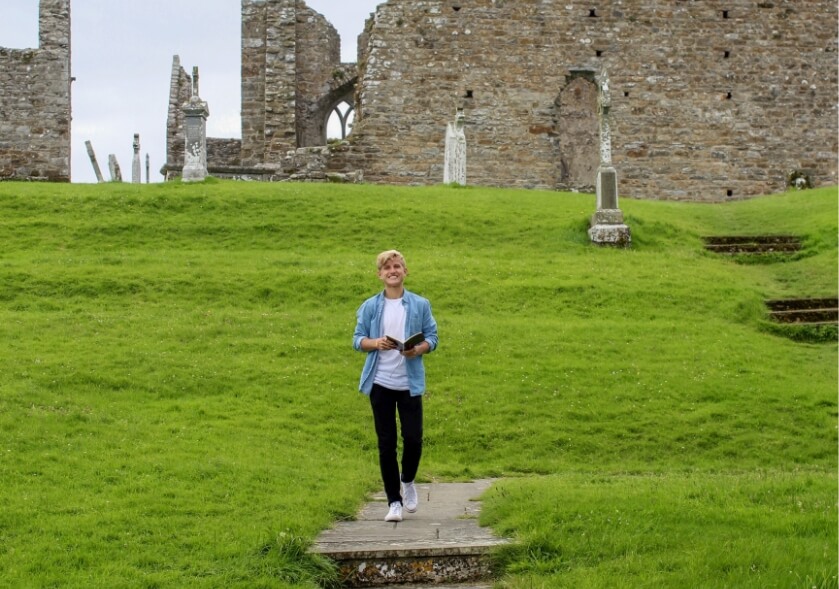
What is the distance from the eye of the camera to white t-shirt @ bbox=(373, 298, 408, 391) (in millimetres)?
8234

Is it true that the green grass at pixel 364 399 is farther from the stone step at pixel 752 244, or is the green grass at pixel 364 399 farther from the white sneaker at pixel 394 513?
the stone step at pixel 752 244

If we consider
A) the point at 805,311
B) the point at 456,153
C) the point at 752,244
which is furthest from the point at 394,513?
the point at 456,153

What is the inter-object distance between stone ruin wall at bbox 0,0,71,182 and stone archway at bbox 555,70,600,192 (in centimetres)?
1435

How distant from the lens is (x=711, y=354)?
14852mm

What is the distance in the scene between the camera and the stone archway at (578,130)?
34156 mm

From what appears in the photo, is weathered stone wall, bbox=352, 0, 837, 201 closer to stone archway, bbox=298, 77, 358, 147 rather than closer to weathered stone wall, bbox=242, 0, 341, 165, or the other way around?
weathered stone wall, bbox=242, 0, 341, 165

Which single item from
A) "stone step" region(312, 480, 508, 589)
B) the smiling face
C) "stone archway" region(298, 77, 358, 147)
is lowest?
"stone step" region(312, 480, 508, 589)

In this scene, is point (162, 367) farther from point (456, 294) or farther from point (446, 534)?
point (446, 534)

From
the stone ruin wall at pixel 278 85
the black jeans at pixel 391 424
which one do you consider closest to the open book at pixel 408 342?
the black jeans at pixel 391 424

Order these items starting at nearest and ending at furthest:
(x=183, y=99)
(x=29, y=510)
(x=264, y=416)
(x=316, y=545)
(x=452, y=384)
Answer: (x=316, y=545)
(x=29, y=510)
(x=264, y=416)
(x=452, y=384)
(x=183, y=99)

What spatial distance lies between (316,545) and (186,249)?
42.3 feet

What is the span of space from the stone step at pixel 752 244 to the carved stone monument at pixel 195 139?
35.5ft

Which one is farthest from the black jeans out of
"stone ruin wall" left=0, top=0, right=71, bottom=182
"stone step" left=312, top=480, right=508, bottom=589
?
"stone ruin wall" left=0, top=0, right=71, bottom=182

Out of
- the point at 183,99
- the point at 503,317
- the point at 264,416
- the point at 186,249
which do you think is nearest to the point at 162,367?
the point at 264,416
